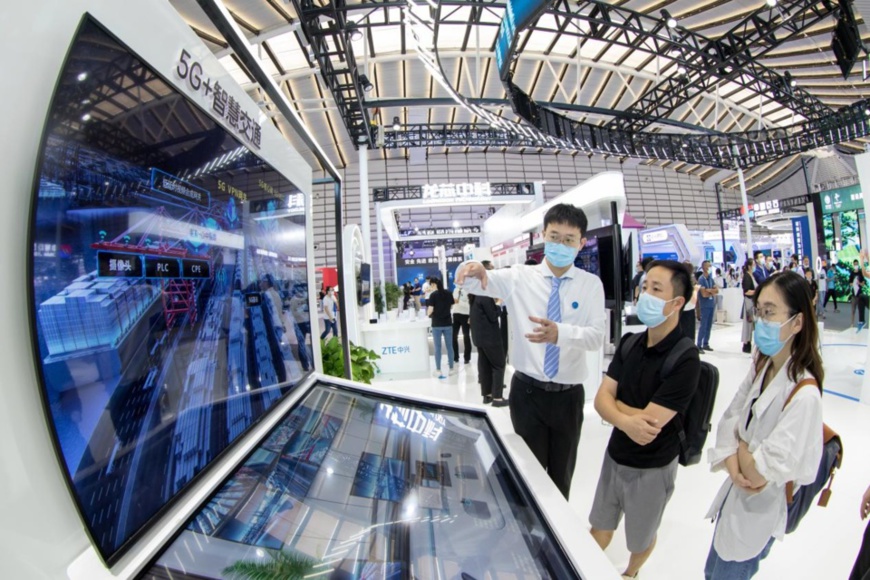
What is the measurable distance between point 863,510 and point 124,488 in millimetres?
1825

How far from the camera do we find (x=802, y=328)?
1.28 metres

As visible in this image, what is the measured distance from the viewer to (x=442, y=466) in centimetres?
101

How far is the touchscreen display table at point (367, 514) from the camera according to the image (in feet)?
1.99

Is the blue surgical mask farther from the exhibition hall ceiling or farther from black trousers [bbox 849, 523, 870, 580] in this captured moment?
the exhibition hall ceiling

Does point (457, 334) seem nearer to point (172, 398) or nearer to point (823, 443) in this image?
point (823, 443)

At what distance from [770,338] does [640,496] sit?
0.72 m

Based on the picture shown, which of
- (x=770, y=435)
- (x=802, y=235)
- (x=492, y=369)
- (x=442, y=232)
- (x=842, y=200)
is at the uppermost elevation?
(x=442, y=232)

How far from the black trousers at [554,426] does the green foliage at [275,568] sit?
49.0 inches

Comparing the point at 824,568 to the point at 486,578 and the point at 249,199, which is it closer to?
the point at 486,578

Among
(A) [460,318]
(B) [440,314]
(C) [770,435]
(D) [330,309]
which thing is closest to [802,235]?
(A) [460,318]

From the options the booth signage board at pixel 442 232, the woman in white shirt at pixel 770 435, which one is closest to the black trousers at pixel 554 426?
the woman in white shirt at pixel 770 435

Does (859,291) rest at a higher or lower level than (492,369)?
higher

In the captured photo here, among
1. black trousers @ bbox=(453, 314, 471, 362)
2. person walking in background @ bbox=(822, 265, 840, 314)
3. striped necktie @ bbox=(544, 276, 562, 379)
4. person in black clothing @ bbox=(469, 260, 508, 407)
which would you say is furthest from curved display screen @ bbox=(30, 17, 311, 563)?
person walking in background @ bbox=(822, 265, 840, 314)

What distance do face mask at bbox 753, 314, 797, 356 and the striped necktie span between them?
2.17 ft
